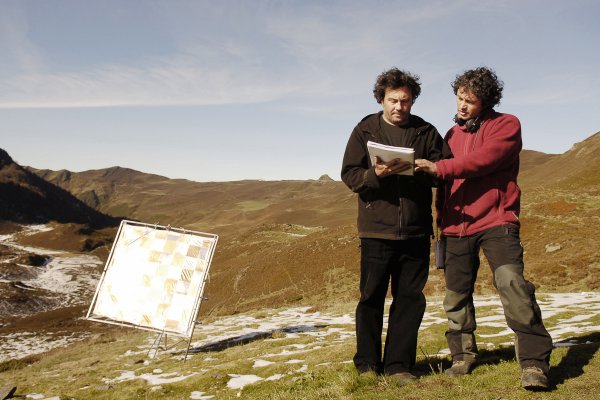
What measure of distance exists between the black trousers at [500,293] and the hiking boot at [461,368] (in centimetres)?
6

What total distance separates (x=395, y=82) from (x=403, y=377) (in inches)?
138

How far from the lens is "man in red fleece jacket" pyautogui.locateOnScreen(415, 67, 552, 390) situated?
477 cm

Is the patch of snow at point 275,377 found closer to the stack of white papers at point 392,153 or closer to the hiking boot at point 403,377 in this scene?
the hiking boot at point 403,377

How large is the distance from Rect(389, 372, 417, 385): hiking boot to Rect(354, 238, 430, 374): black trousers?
9 cm

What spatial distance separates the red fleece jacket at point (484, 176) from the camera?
16.3 feet

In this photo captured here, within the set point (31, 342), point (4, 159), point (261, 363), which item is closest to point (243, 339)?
point (261, 363)

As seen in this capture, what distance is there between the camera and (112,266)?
1328cm

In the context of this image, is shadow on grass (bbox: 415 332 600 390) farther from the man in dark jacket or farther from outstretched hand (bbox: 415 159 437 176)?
outstretched hand (bbox: 415 159 437 176)

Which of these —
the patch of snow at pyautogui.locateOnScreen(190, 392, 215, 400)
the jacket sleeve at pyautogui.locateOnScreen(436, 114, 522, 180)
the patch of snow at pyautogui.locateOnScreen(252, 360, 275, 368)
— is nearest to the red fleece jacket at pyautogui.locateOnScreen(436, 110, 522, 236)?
the jacket sleeve at pyautogui.locateOnScreen(436, 114, 522, 180)

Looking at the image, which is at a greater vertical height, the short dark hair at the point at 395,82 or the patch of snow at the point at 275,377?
the short dark hair at the point at 395,82

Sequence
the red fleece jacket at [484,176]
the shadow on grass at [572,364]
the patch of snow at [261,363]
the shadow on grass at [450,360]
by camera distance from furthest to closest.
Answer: the patch of snow at [261,363]
the shadow on grass at [450,360]
the red fleece jacket at [484,176]
the shadow on grass at [572,364]

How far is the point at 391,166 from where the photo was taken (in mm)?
4988

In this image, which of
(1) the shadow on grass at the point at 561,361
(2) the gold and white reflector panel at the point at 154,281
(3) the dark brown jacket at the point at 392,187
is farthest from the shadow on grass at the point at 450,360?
(2) the gold and white reflector panel at the point at 154,281

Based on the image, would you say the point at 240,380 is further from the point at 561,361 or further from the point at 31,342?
the point at 31,342
